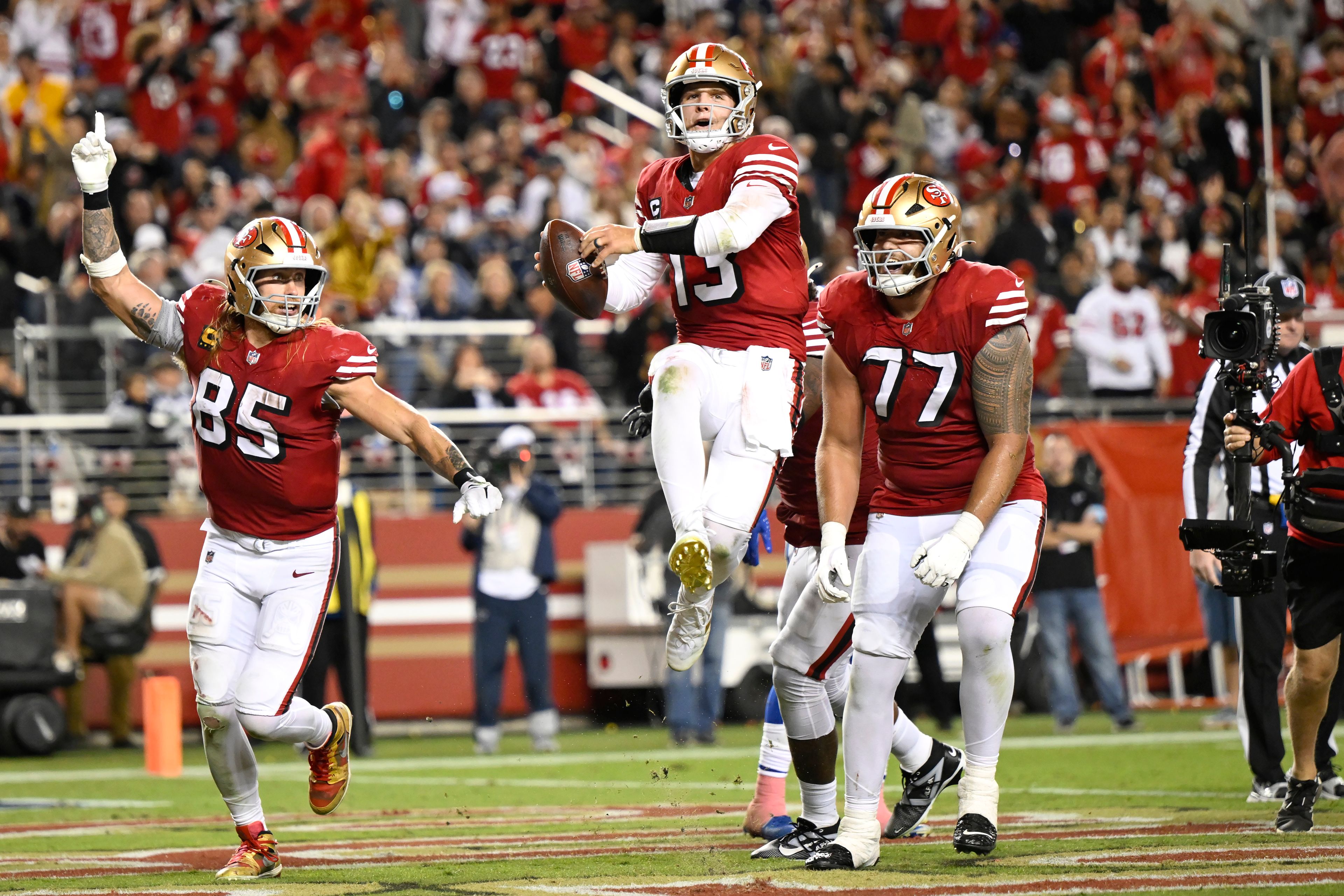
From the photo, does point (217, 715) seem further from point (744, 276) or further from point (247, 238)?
point (744, 276)

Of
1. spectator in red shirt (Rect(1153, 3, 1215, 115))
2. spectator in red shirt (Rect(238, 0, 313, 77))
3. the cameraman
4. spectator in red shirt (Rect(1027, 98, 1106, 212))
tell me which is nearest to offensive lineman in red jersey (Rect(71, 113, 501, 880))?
the cameraman

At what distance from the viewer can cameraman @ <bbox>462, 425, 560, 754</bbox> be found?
1323 centimetres

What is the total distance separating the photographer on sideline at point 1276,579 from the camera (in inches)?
315

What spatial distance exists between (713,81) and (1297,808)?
355 centimetres

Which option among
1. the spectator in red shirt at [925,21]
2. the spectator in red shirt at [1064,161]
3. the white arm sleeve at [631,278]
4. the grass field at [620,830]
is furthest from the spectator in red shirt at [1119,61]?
the white arm sleeve at [631,278]

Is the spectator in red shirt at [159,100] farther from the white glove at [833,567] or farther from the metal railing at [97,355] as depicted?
the white glove at [833,567]

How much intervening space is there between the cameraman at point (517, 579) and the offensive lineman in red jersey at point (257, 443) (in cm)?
635

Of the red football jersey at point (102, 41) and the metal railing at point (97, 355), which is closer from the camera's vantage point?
the metal railing at point (97, 355)

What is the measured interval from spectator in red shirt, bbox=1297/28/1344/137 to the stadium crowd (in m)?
0.03

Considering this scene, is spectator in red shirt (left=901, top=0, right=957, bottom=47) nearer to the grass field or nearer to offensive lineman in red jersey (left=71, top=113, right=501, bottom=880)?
the grass field

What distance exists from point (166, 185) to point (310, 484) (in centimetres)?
1077

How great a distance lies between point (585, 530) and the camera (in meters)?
15.1

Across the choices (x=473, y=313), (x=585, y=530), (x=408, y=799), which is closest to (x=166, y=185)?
(x=473, y=313)

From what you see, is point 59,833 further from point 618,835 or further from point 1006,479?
point 1006,479
